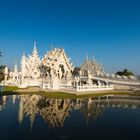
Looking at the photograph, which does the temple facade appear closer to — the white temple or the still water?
the white temple

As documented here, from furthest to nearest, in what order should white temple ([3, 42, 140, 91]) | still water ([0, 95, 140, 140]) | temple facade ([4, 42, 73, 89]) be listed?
temple facade ([4, 42, 73, 89]) < white temple ([3, 42, 140, 91]) < still water ([0, 95, 140, 140])

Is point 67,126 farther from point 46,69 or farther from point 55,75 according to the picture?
point 46,69

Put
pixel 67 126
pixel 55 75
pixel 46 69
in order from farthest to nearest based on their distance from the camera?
pixel 46 69 → pixel 55 75 → pixel 67 126

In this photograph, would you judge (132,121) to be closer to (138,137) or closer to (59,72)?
(138,137)

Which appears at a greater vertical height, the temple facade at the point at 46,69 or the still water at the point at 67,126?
the temple facade at the point at 46,69

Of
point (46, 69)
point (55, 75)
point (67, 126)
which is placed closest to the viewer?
point (67, 126)

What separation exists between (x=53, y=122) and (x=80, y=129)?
2586 millimetres

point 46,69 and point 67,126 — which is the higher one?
point 46,69

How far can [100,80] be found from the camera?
57.1 meters

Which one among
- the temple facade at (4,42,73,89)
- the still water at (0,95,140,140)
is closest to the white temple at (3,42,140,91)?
the temple facade at (4,42,73,89)

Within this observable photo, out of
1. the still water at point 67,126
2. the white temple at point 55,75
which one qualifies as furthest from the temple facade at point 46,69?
the still water at point 67,126

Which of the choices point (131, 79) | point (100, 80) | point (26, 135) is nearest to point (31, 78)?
point (100, 80)

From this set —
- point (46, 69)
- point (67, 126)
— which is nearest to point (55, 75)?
point (46, 69)

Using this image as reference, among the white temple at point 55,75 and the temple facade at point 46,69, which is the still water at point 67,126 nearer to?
the white temple at point 55,75
